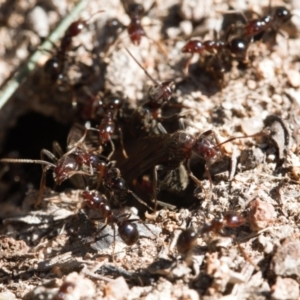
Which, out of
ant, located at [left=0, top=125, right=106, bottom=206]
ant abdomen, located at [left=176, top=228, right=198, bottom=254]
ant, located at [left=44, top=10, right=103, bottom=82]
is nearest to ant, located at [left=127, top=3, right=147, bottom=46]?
ant, located at [left=44, top=10, right=103, bottom=82]

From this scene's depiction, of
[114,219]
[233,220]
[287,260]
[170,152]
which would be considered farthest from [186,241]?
[170,152]

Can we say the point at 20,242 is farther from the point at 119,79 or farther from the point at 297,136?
the point at 297,136

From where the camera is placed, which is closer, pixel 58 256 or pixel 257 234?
pixel 257 234

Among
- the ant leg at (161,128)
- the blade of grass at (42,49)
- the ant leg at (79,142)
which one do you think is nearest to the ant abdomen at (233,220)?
the ant leg at (161,128)

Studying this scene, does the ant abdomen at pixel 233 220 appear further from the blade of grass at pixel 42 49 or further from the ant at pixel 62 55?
the blade of grass at pixel 42 49

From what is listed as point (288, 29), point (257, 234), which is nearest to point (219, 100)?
point (288, 29)

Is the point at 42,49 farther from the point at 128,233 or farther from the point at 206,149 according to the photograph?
the point at 128,233
